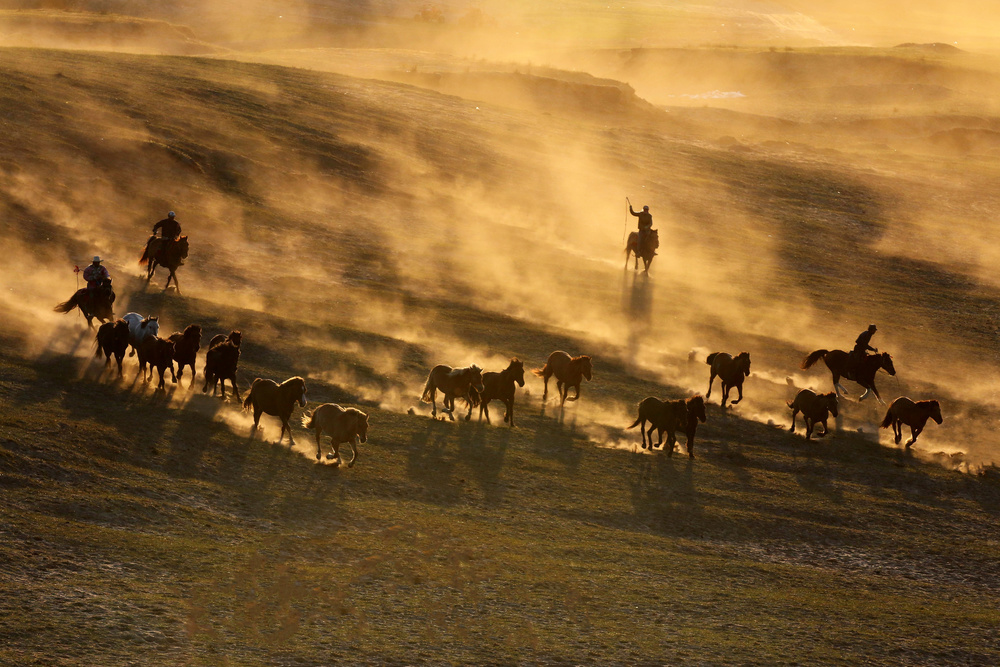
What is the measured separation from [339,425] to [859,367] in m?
16.9

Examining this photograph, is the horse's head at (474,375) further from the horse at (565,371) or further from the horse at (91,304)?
the horse at (91,304)

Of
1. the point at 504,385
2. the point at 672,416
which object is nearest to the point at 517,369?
the point at 504,385

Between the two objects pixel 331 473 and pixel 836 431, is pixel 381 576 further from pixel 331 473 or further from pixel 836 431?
pixel 836 431

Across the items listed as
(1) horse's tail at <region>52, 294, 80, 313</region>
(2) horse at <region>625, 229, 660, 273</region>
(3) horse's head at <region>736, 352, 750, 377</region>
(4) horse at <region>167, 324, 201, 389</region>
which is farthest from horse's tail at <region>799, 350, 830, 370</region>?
(1) horse's tail at <region>52, 294, 80, 313</region>

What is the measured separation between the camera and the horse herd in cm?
2159

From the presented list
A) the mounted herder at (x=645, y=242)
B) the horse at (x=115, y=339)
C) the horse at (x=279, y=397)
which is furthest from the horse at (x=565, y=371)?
the mounted herder at (x=645, y=242)

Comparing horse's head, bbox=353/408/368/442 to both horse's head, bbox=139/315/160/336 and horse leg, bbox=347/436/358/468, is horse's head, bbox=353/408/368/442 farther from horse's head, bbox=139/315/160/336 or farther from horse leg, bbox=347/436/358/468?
horse's head, bbox=139/315/160/336

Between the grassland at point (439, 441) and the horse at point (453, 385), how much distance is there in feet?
1.79

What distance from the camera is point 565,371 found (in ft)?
87.5

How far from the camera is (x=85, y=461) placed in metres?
18.8

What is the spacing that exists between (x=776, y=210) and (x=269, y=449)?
4166cm

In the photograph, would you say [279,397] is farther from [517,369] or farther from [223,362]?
[517,369]

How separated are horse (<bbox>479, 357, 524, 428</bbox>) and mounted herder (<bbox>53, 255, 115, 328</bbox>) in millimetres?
10150

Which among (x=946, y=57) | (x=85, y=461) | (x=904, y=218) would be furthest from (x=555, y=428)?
(x=946, y=57)
